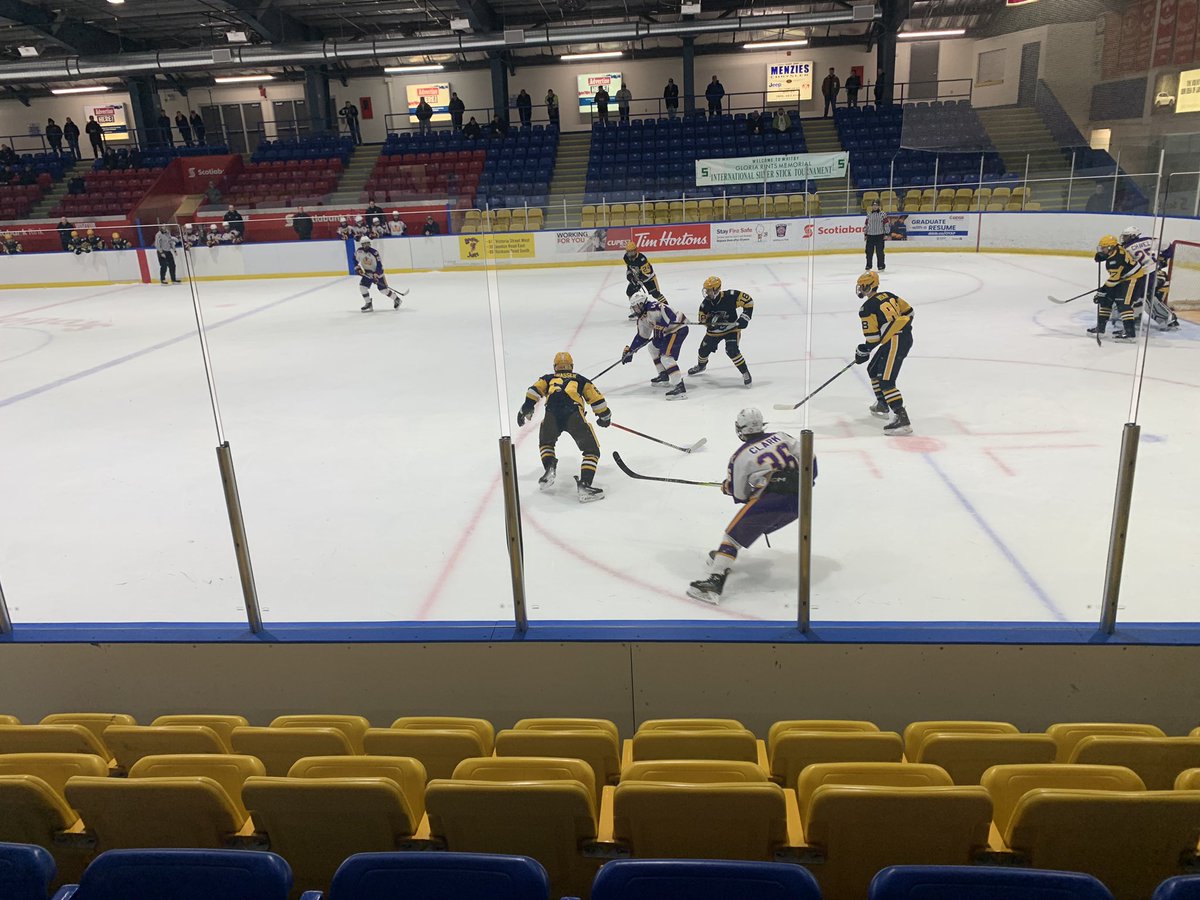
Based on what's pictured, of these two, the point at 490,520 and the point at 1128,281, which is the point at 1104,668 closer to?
the point at 490,520

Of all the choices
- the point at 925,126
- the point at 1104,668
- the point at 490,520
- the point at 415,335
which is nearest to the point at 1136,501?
the point at 1104,668

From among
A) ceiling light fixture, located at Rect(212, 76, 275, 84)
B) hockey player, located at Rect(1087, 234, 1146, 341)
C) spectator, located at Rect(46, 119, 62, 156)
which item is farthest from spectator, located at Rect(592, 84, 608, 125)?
hockey player, located at Rect(1087, 234, 1146, 341)

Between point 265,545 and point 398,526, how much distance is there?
2.52ft

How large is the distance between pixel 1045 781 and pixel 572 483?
4.04 m

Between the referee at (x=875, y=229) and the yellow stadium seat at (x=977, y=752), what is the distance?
13.2 meters

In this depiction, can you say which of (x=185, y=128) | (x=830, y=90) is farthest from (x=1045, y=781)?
(x=185, y=128)

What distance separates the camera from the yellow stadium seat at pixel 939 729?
2.60 metres

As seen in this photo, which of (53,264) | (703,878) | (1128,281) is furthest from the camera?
(53,264)

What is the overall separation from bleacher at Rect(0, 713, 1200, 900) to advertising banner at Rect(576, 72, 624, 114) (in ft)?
88.6

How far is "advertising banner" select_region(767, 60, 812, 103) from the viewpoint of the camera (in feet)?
87.1

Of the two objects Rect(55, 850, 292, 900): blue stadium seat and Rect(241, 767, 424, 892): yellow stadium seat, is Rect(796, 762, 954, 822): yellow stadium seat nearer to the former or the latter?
Rect(241, 767, 424, 892): yellow stadium seat

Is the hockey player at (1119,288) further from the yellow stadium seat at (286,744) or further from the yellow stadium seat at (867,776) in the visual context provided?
the yellow stadium seat at (286,744)

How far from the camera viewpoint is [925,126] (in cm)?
1473

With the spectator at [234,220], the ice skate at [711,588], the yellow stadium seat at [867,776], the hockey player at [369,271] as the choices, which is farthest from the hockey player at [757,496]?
the hockey player at [369,271]
